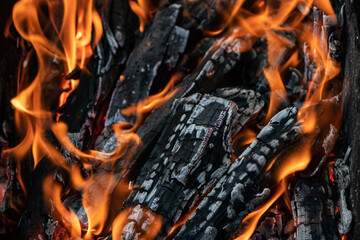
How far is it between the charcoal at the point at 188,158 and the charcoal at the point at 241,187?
0.37 feet

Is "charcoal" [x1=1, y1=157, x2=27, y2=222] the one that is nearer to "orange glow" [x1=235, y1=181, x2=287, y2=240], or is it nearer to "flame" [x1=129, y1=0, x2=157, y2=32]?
"orange glow" [x1=235, y1=181, x2=287, y2=240]

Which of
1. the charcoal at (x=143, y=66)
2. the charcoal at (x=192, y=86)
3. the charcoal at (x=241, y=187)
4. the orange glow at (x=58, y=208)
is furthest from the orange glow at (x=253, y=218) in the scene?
the charcoal at (x=143, y=66)

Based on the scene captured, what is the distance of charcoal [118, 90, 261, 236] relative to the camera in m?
2.17

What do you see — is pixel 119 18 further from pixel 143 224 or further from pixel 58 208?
pixel 143 224

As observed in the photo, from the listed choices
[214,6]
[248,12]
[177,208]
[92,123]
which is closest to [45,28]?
[92,123]

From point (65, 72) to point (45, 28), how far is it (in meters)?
0.48

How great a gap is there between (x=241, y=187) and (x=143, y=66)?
A: 130 centimetres

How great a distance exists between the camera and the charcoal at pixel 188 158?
7.12 ft

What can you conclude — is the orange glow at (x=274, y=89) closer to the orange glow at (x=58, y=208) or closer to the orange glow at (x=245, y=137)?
the orange glow at (x=245, y=137)

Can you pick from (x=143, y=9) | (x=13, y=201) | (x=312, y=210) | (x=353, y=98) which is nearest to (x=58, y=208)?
(x=13, y=201)

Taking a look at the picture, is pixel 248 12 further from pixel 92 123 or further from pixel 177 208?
pixel 177 208

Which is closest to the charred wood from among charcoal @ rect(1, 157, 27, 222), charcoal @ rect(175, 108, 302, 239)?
charcoal @ rect(175, 108, 302, 239)

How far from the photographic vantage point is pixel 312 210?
2.15m

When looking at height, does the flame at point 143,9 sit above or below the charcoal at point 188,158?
above
